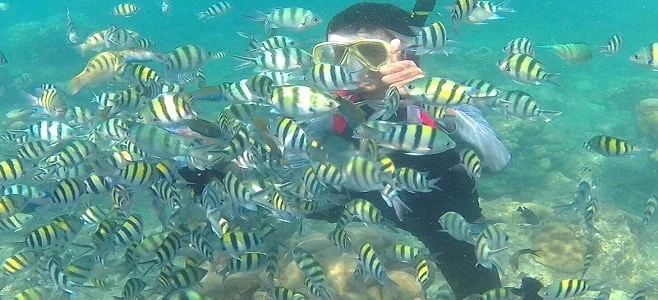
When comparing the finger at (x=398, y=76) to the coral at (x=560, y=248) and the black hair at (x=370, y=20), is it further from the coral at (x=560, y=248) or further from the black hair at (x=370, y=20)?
the coral at (x=560, y=248)

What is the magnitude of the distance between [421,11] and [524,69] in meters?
1.16

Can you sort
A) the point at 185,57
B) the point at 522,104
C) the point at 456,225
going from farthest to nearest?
1. the point at 185,57
2. the point at 522,104
3. the point at 456,225

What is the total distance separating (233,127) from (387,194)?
137 cm

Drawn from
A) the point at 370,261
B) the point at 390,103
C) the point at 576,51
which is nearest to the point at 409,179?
the point at 390,103

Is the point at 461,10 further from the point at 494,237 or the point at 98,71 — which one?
the point at 98,71

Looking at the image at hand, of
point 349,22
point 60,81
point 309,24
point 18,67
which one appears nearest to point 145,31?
point 18,67

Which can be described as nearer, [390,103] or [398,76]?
[390,103]

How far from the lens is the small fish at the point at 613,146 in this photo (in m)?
5.28

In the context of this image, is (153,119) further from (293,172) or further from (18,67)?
(18,67)

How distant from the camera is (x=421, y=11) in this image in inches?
201

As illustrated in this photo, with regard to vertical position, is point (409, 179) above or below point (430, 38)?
below

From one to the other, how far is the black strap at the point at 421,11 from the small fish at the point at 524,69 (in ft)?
3.07

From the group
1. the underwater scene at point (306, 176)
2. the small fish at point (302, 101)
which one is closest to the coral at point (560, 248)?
the underwater scene at point (306, 176)

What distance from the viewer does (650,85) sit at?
62.2 feet
